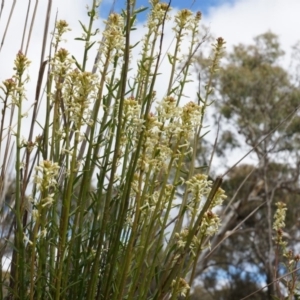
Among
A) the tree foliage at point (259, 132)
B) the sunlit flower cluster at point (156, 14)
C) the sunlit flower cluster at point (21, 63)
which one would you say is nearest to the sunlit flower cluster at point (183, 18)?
the sunlit flower cluster at point (156, 14)

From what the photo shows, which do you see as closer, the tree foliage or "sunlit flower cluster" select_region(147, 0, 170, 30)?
"sunlit flower cluster" select_region(147, 0, 170, 30)

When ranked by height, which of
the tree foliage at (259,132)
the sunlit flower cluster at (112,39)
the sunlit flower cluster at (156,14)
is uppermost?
the tree foliage at (259,132)

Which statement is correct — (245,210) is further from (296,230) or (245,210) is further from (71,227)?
(71,227)

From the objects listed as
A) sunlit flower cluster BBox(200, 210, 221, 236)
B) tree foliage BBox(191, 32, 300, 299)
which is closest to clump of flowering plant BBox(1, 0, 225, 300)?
sunlit flower cluster BBox(200, 210, 221, 236)

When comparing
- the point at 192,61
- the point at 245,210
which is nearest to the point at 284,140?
the point at 245,210

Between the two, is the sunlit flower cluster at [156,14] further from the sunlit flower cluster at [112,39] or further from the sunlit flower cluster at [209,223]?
the sunlit flower cluster at [209,223]

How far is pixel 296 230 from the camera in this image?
1614 cm

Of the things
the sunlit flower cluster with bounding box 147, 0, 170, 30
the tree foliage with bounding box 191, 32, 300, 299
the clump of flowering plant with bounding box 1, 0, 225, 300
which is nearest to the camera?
the clump of flowering plant with bounding box 1, 0, 225, 300

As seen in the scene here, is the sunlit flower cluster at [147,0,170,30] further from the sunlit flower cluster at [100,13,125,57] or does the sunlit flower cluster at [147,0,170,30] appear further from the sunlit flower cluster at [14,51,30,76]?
the sunlit flower cluster at [14,51,30,76]

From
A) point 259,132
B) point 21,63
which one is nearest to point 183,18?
point 21,63

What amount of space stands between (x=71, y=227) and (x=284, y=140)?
14997mm

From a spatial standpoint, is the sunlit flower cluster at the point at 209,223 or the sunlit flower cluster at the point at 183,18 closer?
the sunlit flower cluster at the point at 209,223

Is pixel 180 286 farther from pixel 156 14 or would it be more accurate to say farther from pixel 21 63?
pixel 156 14

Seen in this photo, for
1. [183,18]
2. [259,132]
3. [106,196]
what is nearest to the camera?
[106,196]
